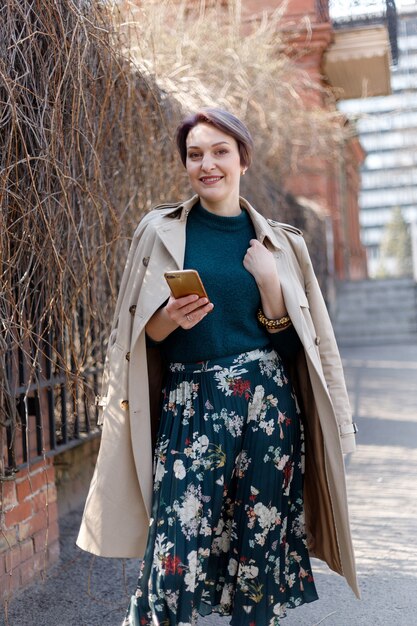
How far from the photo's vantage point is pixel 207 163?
265cm

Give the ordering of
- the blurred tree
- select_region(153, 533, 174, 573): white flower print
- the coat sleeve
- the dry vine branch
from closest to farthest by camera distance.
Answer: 1. select_region(153, 533, 174, 573): white flower print
2. the coat sleeve
3. the dry vine branch
4. the blurred tree

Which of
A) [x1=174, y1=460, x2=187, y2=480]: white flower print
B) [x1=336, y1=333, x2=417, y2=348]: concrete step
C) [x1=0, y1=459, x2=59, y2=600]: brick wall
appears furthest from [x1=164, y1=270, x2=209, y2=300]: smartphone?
[x1=336, y1=333, x2=417, y2=348]: concrete step

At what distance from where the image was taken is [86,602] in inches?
146

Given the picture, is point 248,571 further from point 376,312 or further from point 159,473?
point 376,312

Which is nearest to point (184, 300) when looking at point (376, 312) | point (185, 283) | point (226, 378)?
point (185, 283)

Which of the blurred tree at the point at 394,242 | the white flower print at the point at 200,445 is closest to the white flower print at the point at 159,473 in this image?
the white flower print at the point at 200,445

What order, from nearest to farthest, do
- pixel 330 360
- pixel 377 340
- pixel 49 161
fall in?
1. pixel 330 360
2. pixel 49 161
3. pixel 377 340

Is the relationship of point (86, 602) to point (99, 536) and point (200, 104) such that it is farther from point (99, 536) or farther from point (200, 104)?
point (200, 104)

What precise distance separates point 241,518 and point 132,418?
0.50 meters

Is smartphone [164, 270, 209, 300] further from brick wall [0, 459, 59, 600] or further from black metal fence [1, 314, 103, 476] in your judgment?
brick wall [0, 459, 59, 600]

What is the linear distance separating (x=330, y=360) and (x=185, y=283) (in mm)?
706

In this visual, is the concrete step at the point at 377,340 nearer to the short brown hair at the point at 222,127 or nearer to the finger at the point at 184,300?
the short brown hair at the point at 222,127

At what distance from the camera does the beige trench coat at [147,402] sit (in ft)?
8.79

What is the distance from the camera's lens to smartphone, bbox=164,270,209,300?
92.7 inches
